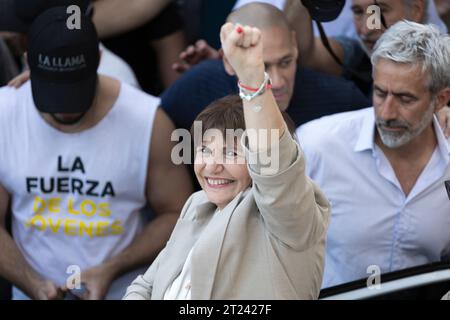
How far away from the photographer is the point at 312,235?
2502 mm

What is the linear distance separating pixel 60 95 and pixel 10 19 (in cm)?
60

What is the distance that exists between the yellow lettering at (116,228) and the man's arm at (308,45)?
1021 millimetres

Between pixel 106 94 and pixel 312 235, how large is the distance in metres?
1.69

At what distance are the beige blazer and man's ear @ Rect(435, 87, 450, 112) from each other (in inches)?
41.7

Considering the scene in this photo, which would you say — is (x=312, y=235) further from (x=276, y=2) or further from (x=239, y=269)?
(x=276, y=2)

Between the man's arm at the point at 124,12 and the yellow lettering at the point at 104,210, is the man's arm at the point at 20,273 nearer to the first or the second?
the yellow lettering at the point at 104,210

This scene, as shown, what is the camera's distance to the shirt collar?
3553 millimetres

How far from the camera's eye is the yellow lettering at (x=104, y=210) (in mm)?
3945

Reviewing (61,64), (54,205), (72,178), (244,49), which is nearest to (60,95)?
(61,64)

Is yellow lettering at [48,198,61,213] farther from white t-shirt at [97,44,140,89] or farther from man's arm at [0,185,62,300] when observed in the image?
white t-shirt at [97,44,140,89]

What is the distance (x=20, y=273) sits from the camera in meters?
3.93

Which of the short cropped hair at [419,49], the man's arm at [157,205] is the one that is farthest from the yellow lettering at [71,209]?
the short cropped hair at [419,49]
